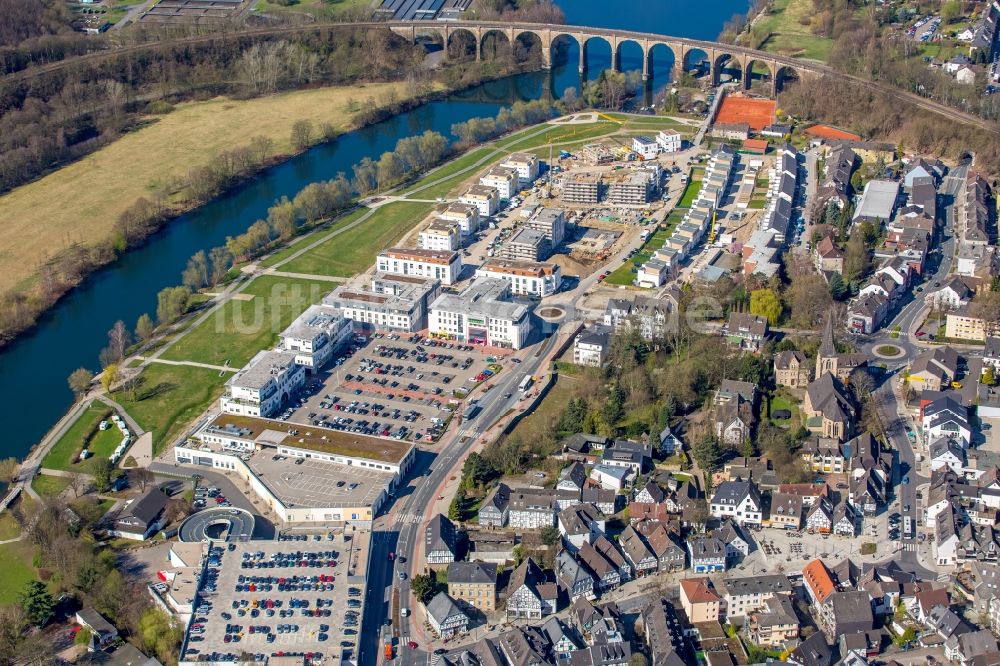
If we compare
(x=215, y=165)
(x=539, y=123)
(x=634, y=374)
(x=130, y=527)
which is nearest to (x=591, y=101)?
(x=539, y=123)

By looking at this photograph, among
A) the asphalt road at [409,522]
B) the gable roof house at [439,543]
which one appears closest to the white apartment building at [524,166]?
the asphalt road at [409,522]

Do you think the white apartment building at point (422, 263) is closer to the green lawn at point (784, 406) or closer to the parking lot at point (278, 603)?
the green lawn at point (784, 406)

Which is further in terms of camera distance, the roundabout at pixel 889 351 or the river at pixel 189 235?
the river at pixel 189 235

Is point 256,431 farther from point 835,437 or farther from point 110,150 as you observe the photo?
point 110,150

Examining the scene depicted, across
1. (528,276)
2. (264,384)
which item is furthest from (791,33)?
(264,384)

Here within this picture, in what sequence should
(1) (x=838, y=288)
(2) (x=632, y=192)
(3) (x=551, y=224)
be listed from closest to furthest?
(1) (x=838, y=288)
(3) (x=551, y=224)
(2) (x=632, y=192)

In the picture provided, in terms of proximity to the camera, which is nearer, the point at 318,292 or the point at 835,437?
the point at 835,437

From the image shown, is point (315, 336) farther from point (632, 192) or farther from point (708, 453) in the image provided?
point (632, 192)
